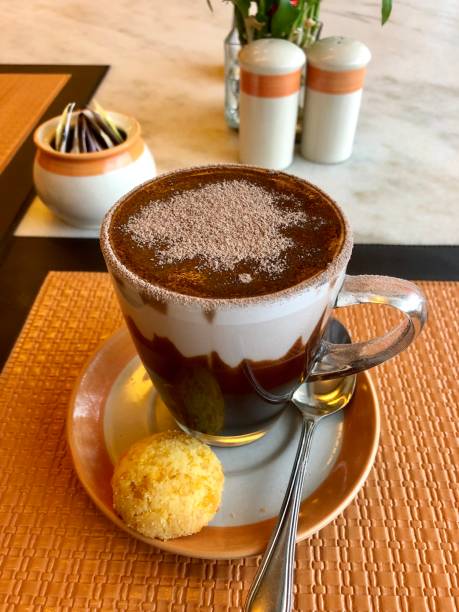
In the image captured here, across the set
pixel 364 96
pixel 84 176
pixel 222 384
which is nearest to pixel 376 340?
pixel 222 384

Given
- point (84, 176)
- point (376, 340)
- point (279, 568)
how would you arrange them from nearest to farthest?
point (279, 568) → point (376, 340) → point (84, 176)

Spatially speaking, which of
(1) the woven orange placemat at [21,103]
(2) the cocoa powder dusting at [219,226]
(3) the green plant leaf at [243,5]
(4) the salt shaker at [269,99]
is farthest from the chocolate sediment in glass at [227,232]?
(1) the woven orange placemat at [21,103]

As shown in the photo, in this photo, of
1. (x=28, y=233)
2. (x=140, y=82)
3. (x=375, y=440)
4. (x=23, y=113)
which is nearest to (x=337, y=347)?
(x=375, y=440)

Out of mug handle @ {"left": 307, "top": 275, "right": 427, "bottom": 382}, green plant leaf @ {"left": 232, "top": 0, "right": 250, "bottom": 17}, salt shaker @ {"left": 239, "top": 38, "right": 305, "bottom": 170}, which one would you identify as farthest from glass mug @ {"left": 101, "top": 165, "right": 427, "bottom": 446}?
green plant leaf @ {"left": 232, "top": 0, "right": 250, "bottom": 17}

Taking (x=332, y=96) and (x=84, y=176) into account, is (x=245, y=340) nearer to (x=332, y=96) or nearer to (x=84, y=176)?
(x=84, y=176)

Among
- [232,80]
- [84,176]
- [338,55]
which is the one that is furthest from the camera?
[232,80]

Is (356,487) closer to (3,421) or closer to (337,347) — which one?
(337,347)

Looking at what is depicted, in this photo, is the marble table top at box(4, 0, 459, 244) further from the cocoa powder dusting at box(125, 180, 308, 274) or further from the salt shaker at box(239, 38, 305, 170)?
the cocoa powder dusting at box(125, 180, 308, 274)
